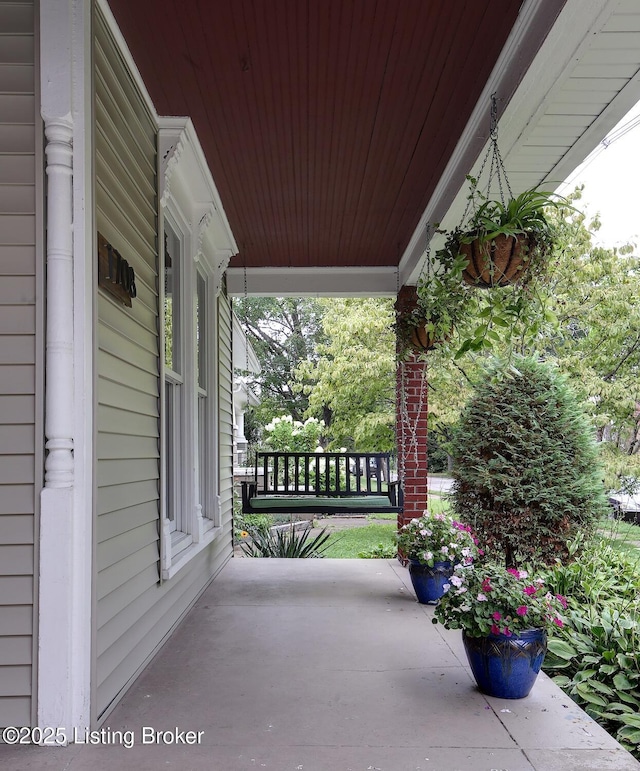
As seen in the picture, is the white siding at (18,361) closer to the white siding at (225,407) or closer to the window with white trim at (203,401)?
the window with white trim at (203,401)

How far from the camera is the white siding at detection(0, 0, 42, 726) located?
7.52 ft

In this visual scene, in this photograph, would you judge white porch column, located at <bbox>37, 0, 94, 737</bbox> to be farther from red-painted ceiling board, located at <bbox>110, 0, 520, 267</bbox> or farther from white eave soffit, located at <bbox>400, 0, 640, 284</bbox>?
white eave soffit, located at <bbox>400, 0, 640, 284</bbox>

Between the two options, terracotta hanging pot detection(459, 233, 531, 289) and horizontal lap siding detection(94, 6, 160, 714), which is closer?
horizontal lap siding detection(94, 6, 160, 714)

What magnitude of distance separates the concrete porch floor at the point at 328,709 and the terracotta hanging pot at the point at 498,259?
1805mm

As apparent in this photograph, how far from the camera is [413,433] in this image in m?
6.46

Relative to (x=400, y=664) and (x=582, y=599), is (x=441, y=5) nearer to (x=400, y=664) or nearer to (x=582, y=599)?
(x=400, y=664)

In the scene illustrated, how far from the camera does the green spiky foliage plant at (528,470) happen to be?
5.58 meters

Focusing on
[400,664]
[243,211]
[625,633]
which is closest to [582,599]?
[625,633]

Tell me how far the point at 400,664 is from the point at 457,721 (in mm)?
742

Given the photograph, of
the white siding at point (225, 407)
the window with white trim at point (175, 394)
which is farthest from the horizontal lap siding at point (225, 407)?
the window with white trim at point (175, 394)

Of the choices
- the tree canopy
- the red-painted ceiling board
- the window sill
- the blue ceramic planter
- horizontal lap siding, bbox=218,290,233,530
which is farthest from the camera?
the tree canopy

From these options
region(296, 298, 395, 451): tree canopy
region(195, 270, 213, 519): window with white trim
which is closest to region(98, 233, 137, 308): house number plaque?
region(195, 270, 213, 519): window with white trim

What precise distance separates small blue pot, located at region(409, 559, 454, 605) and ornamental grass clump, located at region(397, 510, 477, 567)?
0.04m

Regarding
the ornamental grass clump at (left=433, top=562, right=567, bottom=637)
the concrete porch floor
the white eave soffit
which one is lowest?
the concrete porch floor
